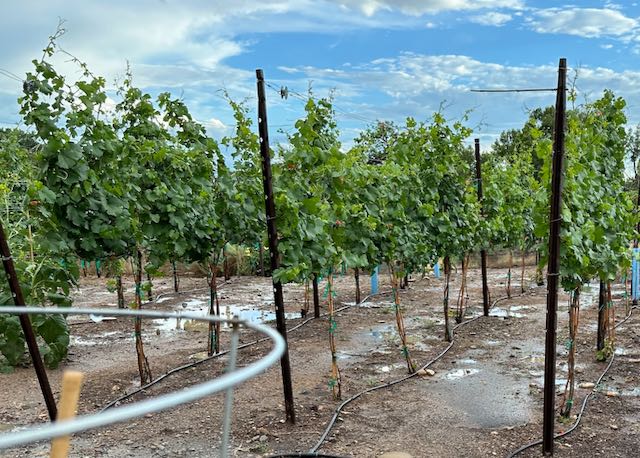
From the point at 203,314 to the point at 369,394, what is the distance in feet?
16.9

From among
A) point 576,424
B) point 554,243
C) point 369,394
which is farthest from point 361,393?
point 554,243

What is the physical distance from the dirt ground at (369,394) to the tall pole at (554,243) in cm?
37

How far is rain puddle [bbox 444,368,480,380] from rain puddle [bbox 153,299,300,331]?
3.38 metres

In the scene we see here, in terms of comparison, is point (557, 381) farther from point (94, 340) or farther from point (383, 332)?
point (94, 340)

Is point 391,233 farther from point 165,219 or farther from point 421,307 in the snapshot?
point 421,307

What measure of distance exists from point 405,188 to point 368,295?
618 cm

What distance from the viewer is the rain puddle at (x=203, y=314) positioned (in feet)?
34.1

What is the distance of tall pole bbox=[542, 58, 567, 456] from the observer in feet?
16.3

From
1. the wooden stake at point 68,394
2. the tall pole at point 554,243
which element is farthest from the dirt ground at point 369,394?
the wooden stake at point 68,394

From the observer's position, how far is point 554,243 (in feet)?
16.5

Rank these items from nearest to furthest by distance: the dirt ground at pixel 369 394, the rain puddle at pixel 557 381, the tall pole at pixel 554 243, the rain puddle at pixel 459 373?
the tall pole at pixel 554 243 → the dirt ground at pixel 369 394 → the rain puddle at pixel 557 381 → the rain puddle at pixel 459 373

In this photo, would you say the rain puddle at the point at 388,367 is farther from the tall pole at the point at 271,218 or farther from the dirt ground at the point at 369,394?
the tall pole at the point at 271,218

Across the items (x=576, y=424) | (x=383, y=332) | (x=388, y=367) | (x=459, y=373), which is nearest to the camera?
(x=576, y=424)

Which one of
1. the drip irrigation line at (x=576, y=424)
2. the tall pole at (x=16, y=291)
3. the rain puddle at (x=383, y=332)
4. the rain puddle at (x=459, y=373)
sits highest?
the tall pole at (x=16, y=291)
